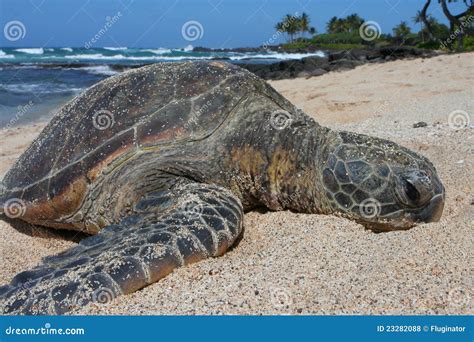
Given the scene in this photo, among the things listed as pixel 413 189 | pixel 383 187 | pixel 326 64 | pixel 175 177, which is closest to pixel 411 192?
pixel 413 189

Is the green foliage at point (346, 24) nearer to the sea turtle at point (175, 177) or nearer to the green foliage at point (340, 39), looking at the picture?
the green foliage at point (340, 39)

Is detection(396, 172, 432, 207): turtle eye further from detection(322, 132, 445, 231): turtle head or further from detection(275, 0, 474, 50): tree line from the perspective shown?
detection(275, 0, 474, 50): tree line

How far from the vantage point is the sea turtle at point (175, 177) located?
204 centimetres

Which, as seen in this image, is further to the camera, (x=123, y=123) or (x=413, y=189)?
(x=123, y=123)

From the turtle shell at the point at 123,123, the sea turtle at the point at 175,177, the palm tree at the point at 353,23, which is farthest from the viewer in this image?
the palm tree at the point at 353,23

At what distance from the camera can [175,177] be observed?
2871 mm

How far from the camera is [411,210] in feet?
8.18

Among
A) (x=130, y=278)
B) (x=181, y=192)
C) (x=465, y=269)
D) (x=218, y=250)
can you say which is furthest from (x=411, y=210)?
(x=130, y=278)

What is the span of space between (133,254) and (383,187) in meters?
1.28

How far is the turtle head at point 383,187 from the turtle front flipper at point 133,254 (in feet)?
1.86

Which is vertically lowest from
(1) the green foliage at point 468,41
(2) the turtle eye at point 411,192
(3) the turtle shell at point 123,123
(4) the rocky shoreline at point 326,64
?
(2) the turtle eye at point 411,192

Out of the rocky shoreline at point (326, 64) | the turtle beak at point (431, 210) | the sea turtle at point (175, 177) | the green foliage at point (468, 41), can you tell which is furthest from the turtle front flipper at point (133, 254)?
the green foliage at point (468, 41)

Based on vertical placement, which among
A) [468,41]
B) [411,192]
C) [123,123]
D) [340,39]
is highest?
[340,39]

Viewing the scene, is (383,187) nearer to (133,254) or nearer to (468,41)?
(133,254)
